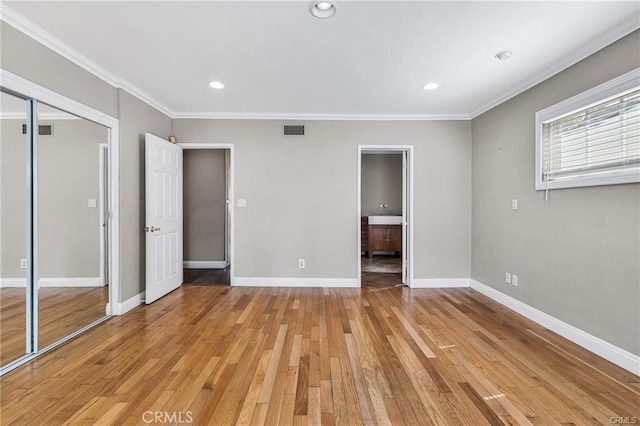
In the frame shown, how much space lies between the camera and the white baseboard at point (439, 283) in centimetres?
422

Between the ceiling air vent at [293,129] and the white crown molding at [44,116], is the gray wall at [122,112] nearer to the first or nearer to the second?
the white crown molding at [44,116]

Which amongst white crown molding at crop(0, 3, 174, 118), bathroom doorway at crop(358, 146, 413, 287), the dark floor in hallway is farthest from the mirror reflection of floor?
white crown molding at crop(0, 3, 174, 118)

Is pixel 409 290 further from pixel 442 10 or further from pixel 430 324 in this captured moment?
pixel 442 10

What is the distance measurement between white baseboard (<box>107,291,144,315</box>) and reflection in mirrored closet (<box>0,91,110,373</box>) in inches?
4.7

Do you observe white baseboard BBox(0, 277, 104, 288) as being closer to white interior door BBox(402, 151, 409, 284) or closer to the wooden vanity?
white interior door BBox(402, 151, 409, 284)

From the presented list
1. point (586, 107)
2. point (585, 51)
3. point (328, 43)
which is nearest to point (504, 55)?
point (585, 51)

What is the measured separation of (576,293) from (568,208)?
0.77 m

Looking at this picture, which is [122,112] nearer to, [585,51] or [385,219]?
[585,51]

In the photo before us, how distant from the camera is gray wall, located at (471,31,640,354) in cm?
215

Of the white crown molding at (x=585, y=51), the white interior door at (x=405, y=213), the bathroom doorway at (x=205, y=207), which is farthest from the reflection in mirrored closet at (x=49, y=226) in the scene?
the white crown molding at (x=585, y=51)

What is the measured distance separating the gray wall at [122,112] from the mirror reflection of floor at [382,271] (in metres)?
3.17

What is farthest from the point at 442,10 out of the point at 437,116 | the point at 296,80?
the point at 437,116

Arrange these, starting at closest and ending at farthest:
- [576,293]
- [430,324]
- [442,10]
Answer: [442,10]
[576,293]
[430,324]

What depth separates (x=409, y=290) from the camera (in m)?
4.11
